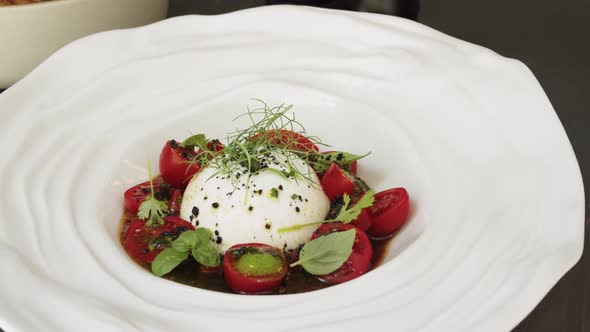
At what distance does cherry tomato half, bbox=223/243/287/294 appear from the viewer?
210cm

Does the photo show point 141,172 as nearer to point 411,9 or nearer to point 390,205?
point 390,205

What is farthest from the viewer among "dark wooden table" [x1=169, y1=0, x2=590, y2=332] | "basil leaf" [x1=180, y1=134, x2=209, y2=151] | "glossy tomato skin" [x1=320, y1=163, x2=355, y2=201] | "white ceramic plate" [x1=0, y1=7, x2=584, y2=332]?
"dark wooden table" [x1=169, y1=0, x2=590, y2=332]

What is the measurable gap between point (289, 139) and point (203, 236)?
1.47 feet

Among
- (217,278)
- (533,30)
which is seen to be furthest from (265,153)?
(533,30)

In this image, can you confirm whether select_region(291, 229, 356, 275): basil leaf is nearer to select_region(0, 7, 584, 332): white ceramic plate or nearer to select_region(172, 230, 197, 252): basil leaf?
select_region(0, 7, 584, 332): white ceramic plate

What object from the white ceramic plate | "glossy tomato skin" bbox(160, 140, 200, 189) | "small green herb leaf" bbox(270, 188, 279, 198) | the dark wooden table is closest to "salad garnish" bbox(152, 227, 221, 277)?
the white ceramic plate

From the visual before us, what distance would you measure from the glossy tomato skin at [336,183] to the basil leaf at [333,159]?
40 millimetres

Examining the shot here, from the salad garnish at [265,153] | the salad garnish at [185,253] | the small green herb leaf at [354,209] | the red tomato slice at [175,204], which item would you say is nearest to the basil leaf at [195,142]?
the salad garnish at [265,153]

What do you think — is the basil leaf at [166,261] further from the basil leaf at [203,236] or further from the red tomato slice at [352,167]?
the red tomato slice at [352,167]

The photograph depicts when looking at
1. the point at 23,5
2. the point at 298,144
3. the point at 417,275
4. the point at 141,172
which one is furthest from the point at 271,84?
the point at 417,275

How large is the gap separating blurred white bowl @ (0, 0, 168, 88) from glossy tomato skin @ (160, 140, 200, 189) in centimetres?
70

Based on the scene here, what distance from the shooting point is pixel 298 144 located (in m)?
2.61

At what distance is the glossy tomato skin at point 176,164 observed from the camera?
2570mm

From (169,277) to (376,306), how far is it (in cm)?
68
